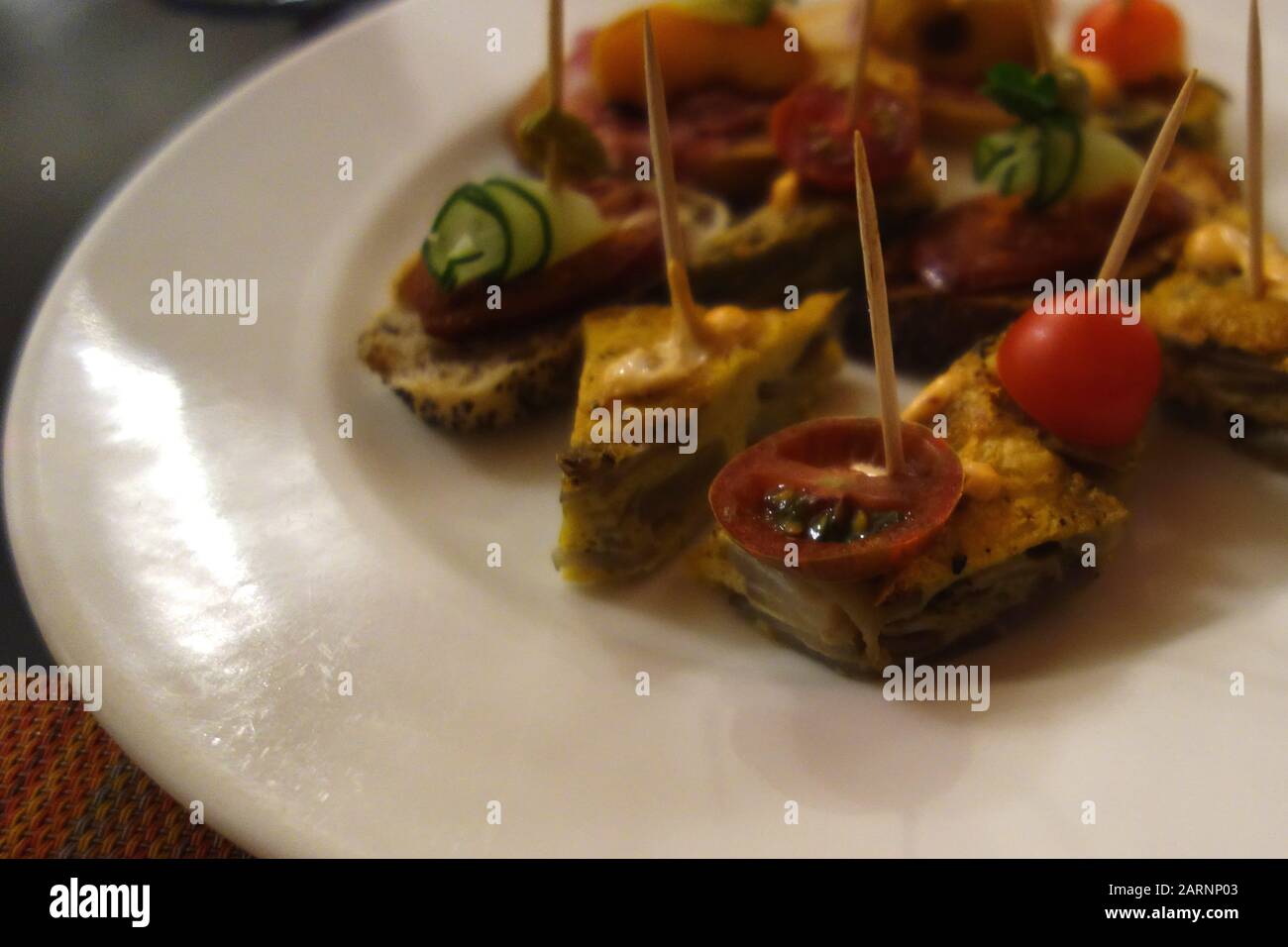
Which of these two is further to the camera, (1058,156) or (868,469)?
(1058,156)

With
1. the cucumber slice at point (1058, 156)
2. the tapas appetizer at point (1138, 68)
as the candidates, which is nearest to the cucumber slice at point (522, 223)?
the cucumber slice at point (1058, 156)

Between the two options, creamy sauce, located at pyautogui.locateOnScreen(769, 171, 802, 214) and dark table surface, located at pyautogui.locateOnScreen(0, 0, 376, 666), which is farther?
dark table surface, located at pyautogui.locateOnScreen(0, 0, 376, 666)

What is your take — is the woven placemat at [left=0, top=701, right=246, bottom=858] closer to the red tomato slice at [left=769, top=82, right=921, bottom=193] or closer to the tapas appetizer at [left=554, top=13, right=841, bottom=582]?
the tapas appetizer at [left=554, top=13, right=841, bottom=582]

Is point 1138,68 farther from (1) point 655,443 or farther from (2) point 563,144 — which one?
(1) point 655,443

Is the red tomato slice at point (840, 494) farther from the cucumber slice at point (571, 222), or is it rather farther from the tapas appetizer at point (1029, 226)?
the cucumber slice at point (571, 222)

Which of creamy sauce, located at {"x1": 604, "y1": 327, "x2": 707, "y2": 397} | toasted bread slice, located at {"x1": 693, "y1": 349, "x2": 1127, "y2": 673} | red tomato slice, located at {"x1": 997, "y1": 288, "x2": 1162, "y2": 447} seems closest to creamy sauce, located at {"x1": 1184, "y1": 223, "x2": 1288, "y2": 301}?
red tomato slice, located at {"x1": 997, "y1": 288, "x2": 1162, "y2": 447}

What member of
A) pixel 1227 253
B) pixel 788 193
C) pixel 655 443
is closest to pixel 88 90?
pixel 788 193
